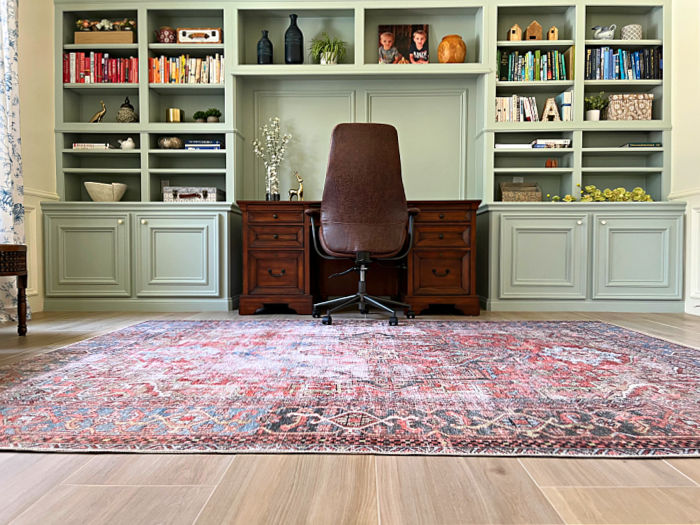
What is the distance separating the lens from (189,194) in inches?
144

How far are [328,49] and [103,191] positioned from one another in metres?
2.02

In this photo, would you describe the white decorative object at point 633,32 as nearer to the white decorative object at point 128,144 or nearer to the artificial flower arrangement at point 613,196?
the artificial flower arrangement at point 613,196

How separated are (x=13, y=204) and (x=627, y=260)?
4.08 metres

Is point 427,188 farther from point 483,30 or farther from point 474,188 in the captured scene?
point 483,30

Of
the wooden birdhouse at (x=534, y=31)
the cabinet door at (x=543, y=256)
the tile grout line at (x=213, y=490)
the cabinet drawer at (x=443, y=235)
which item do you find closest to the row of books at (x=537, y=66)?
the wooden birdhouse at (x=534, y=31)

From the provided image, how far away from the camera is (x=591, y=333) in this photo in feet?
7.91

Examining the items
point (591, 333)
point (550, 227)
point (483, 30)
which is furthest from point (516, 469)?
point (483, 30)

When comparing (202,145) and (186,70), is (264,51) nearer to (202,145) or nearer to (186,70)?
(186,70)

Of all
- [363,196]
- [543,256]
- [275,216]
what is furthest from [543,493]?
[543,256]

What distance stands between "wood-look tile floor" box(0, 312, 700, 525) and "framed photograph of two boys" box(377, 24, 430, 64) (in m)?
3.52

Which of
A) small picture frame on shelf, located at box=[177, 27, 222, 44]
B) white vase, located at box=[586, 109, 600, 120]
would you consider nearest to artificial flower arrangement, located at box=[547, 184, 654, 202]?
white vase, located at box=[586, 109, 600, 120]

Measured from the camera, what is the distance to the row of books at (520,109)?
3691 mm

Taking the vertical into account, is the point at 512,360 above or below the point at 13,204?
below

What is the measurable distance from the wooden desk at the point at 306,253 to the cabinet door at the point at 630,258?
1000 mm
